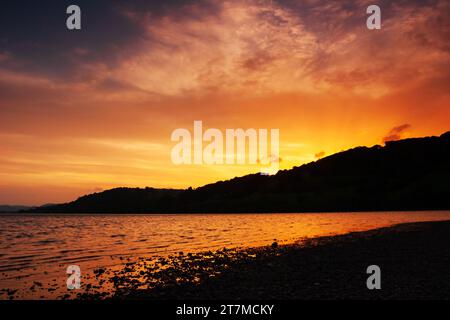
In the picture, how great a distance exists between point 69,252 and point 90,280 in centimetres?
2111

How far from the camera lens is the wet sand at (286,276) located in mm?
19188

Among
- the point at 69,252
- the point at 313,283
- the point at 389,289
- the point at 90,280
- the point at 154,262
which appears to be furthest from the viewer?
the point at 69,252

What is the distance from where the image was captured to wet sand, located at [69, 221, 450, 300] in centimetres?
1919

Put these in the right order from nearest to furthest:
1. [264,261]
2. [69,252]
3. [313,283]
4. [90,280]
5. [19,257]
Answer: [313,283] → [90,280] → [264,261] → [19,257] → [69,252]

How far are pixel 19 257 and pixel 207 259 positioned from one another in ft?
72.6

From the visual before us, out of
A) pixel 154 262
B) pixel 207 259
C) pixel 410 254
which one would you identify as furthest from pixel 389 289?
pixel 154 262

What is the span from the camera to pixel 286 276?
24203 mm
